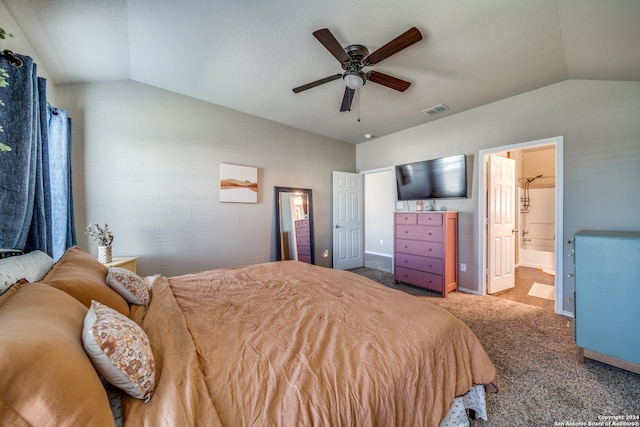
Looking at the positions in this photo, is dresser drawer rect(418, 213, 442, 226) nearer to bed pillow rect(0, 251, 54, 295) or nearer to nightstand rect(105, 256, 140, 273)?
nightstand rect(105, 256, 140, 273)

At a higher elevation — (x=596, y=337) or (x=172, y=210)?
(x=172, y=210)

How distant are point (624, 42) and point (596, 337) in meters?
2.30

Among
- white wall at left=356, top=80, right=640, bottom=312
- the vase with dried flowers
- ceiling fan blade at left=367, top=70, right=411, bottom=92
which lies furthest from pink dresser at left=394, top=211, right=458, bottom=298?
the vase with dried flowers

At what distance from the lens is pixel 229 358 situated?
990 mm

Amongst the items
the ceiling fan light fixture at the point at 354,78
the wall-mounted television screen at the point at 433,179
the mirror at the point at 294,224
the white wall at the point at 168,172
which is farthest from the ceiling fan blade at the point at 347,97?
the wall-mounted television screen at the point at 433,179

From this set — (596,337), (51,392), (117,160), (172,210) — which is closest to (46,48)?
(117,160)

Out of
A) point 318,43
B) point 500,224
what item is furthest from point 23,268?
point 500,224

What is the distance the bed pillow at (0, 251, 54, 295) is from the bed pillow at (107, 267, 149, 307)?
0.29 metres

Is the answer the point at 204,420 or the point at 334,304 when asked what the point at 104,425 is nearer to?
the point at 204,420

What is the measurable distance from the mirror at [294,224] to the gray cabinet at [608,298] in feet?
10.8

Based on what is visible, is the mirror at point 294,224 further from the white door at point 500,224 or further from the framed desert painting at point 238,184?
the white door at point 500,224

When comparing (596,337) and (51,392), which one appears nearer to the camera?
(51,392)

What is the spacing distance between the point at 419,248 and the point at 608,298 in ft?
6.55

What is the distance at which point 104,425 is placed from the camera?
0.60 meters
